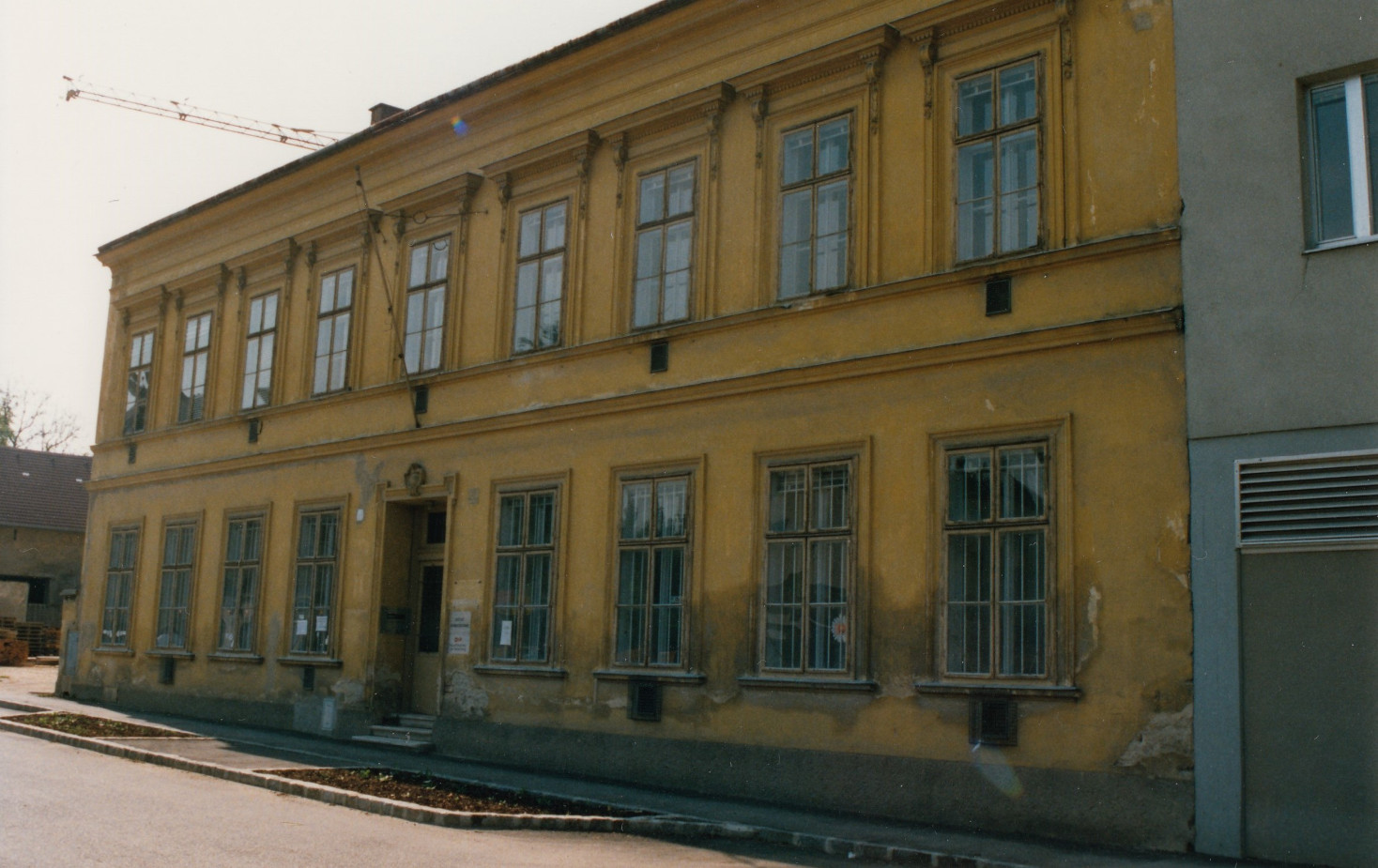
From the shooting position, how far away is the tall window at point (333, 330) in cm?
2009

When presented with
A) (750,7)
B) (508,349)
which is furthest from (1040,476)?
(508,349)

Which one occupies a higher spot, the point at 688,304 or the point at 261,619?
the point at 688,304

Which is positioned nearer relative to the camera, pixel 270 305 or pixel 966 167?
pixel 966 167

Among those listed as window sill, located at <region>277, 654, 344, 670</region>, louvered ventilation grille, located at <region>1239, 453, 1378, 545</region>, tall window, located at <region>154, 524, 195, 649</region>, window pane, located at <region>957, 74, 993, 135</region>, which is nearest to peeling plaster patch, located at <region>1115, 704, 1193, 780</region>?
louvered ventilation grille, located at <region>1239, 453, 1378, 545</region>

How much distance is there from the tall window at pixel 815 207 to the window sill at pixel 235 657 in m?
11.1

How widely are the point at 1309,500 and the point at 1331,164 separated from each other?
267 centimetres

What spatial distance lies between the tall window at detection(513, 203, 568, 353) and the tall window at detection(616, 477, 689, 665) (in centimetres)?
266

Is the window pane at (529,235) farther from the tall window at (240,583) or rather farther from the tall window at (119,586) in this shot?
the tall window at (119,586)

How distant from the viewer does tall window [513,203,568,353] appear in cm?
1688

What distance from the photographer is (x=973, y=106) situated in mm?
12914

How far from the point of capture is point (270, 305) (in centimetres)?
2188

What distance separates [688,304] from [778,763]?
204 inches

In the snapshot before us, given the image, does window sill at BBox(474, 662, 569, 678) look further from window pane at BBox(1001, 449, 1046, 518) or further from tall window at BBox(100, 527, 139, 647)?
tall window at BBox(100, 527, 139, 647)

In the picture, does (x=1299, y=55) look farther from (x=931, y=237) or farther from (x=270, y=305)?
(x=270, y=305)
